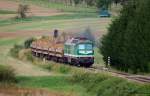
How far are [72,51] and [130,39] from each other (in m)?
7.95

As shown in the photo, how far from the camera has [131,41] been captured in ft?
166

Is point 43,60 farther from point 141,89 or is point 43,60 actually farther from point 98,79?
point 141,89

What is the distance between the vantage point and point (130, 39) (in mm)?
50562

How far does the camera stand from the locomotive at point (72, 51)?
55719mm

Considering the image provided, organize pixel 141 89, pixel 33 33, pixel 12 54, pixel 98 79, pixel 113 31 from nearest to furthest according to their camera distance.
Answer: pixel 141 89
pixel 98 79
pixel 113 31
pixel 12 54
pixel 33 33

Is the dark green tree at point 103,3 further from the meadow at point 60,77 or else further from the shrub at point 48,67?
the shrub at point 48,67

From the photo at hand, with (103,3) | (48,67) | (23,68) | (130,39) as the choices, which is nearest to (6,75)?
(23,68)

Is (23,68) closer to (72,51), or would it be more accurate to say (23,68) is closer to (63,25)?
(72,51)

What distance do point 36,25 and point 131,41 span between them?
60.0 metres

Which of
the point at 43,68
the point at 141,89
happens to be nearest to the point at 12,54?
the point at 43,68

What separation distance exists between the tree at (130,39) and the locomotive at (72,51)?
165cm

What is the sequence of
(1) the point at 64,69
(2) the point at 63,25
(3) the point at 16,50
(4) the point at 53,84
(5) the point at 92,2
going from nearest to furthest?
(4) the point at 53,84
(1) the point at 64,69
(3) the point at 16,50
(2) the point at 63,25
(5) the point at 92,2

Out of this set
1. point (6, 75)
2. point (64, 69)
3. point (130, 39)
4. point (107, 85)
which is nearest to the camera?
point (107, 85)

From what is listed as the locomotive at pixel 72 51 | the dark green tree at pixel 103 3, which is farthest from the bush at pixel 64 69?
the dark green tree at pixel 103 3
